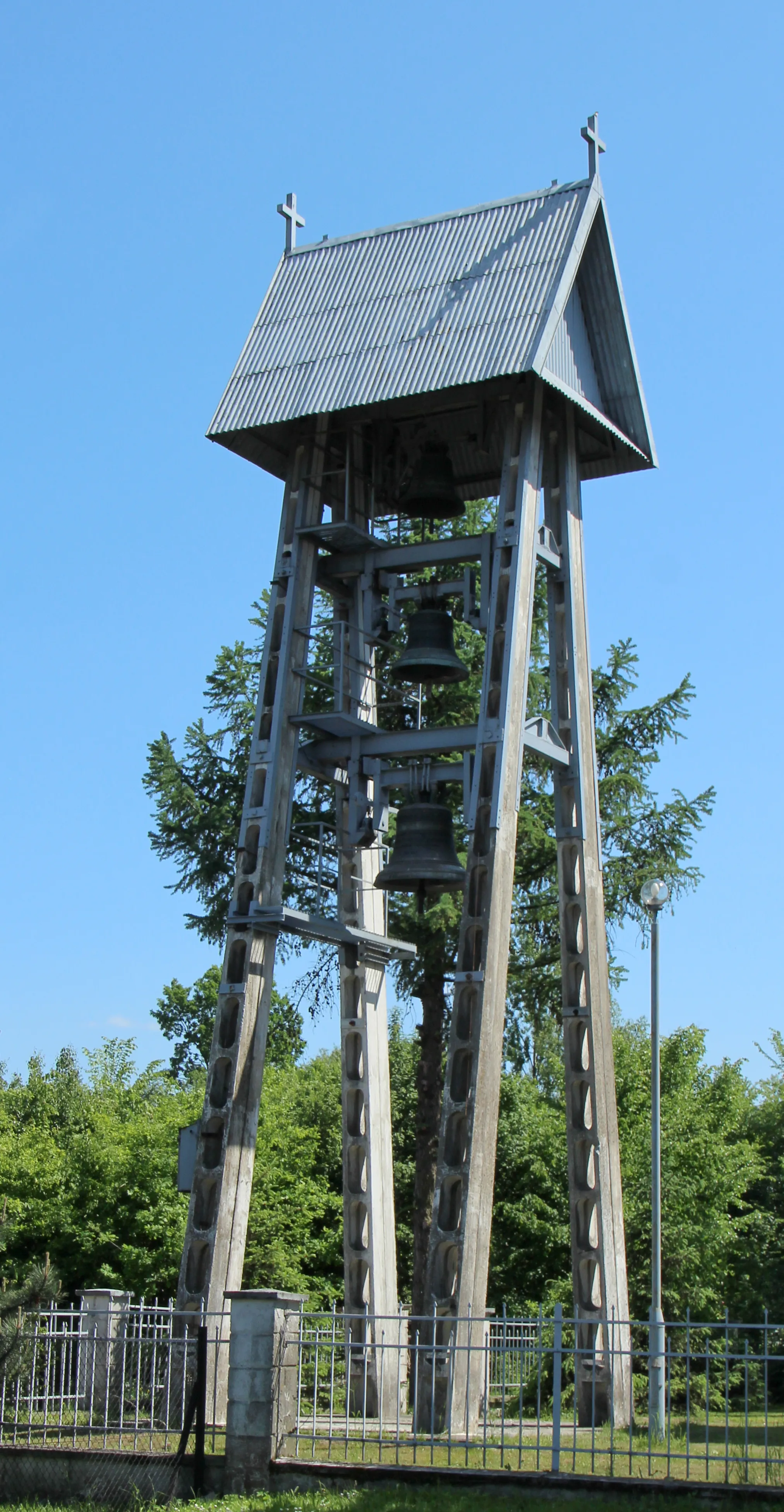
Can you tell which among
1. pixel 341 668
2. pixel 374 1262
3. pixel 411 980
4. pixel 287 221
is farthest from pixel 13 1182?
pixel 287 221

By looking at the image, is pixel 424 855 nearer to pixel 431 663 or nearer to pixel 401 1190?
pixel 431 663

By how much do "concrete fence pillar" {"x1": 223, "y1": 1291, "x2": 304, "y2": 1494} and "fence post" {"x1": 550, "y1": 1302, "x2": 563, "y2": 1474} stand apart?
193cm

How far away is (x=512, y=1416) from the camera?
63.1ft

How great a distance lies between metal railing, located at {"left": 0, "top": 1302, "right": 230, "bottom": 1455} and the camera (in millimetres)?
12781

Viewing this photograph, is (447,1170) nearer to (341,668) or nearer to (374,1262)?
(374,1262)

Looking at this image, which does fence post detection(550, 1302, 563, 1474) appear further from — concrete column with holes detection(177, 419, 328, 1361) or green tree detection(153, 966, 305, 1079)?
green tree detection(153, 966, 305, 1079)

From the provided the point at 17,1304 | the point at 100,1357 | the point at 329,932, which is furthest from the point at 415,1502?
the point at 329,932

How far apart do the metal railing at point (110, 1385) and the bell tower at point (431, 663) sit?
666mm

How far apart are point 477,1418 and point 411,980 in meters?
11.6

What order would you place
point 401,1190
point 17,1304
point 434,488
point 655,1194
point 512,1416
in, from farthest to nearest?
point 401,1190 < point 512,1416 < point 434,488 < point 655,1194 < point 17,1304

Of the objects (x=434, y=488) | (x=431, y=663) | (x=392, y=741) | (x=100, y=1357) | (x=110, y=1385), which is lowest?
(x=110, y=1385)

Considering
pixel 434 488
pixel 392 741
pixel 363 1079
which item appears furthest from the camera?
pixel 363 1079

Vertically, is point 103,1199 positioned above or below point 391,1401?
above

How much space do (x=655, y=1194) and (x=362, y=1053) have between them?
3226mm
